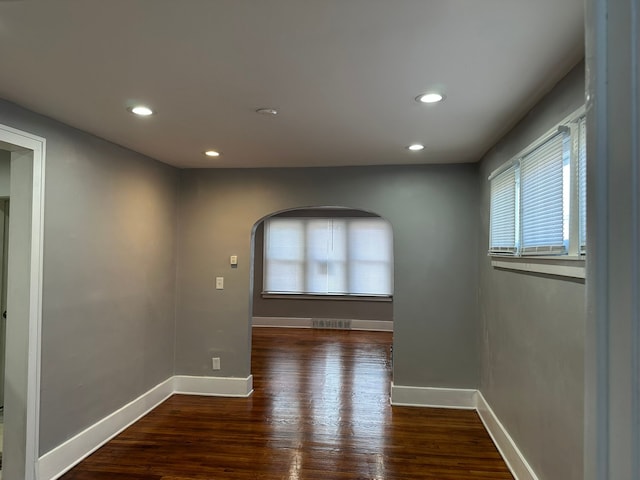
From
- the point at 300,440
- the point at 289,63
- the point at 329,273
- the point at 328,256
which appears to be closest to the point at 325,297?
the point at 329,273

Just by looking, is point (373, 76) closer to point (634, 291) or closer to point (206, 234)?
point (634, 291)

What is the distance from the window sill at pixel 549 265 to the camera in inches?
72.5

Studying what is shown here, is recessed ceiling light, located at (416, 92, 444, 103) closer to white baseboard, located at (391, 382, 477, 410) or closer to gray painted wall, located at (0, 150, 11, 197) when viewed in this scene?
white baseboard, located at (391, 382, 477, 410)

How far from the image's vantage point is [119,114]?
2654 mm

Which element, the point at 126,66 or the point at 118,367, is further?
the point at 118,367

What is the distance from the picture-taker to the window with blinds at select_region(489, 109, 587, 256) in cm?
184

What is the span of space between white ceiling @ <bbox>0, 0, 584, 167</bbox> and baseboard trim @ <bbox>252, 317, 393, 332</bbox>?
5.57 m

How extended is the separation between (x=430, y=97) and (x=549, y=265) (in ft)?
3.61

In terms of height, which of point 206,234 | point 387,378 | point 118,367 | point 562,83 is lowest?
point 387,378

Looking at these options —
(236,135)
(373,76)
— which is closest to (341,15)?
(373,76)

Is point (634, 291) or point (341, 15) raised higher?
point (341, 15)

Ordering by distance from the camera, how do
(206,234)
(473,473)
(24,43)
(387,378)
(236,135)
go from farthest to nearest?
(387,378), (206,234), (236,135), (473,473), (24,43)

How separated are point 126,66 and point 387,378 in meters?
4.30

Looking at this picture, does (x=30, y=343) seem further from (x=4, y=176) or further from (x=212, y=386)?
(x=212, y=386)
